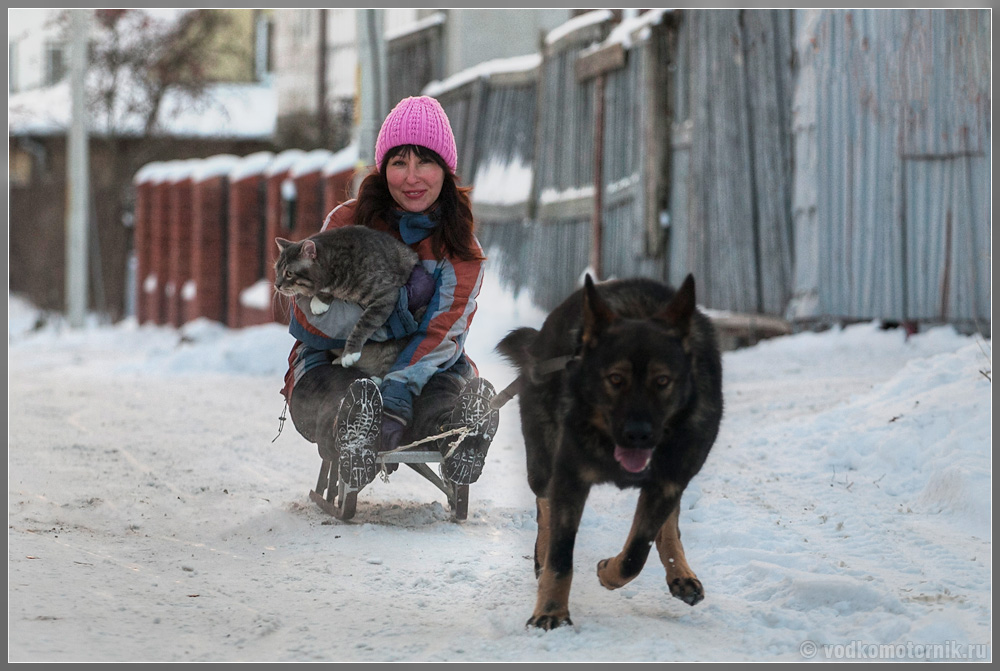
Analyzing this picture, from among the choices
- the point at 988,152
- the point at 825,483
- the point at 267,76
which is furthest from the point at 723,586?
the point at 267,76

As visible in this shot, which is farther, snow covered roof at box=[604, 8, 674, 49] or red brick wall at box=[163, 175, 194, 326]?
red brick wall at box=[163, 175, 194, 326]

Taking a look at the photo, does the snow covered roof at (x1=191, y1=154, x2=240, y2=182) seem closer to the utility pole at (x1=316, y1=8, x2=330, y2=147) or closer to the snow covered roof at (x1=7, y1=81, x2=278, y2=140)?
the utility pole at (x1=316, y1=8, x2=330, y2=147)

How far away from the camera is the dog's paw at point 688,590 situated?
3.70 meters

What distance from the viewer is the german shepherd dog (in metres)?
3.23

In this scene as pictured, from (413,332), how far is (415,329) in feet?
0.06

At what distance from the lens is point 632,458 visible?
3.26 metres

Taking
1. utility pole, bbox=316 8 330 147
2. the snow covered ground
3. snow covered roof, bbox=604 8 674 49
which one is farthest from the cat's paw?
utility pole, bbox=316 8 330 147

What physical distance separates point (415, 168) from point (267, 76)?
87.2 ft

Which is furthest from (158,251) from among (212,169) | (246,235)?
(246,235)

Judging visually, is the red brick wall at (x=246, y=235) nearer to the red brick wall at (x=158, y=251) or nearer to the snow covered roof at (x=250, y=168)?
the snow covered roof at (x=250, y=168)

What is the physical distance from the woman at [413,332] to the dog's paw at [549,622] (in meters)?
1.19

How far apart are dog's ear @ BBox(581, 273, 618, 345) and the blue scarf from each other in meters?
1.52

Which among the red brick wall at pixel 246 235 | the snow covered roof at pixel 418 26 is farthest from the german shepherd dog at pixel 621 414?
the snow covered roof at pixel 418 26

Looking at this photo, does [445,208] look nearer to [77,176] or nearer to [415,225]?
[415,225]
